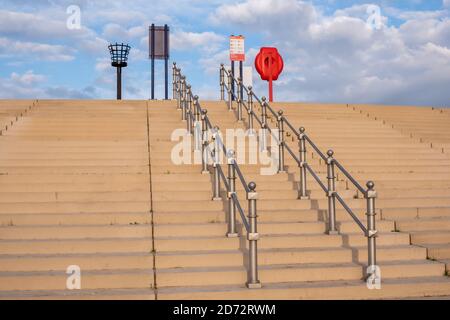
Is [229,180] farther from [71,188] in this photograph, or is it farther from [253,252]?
[71,188]

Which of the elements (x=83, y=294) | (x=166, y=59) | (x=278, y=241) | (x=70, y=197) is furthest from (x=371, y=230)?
(x=166, y=59)

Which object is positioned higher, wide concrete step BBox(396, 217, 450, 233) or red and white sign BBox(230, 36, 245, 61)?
red and white sign BBox(230, 36, 245, 61)

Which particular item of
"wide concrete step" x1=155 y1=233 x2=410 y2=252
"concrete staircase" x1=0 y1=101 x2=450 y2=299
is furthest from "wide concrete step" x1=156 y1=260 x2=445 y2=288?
"wide concrete step" x1=155 y1=233 x2=410 y2=252

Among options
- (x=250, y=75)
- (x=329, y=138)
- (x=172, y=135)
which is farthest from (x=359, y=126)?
(x=250, y=75)

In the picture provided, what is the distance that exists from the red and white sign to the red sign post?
8.33 feet

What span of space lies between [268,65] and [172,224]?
13.6 meters

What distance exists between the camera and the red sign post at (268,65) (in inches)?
762

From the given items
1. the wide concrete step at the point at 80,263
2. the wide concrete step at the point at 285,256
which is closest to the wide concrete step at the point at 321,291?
the wide concrete step at the point at 285,256

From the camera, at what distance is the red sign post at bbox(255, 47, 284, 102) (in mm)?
19344

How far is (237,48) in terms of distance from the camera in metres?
22.2

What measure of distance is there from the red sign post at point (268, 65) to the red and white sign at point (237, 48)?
8.33 ft

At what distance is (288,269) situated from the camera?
226 inches

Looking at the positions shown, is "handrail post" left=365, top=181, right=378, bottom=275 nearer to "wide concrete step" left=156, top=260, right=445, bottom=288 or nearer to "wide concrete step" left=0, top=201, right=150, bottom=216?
"wide concrete step" left=156, top=260, right=445, bottom=288

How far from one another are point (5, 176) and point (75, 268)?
121 inches
